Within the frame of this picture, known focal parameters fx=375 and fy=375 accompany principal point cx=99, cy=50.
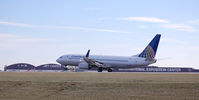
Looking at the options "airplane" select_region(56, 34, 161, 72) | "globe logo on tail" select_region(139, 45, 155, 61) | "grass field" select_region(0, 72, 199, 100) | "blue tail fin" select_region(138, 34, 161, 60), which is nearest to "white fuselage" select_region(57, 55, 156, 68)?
"airplane" select_region(56, 34, 161, 72)

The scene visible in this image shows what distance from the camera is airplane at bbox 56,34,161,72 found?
79.1 m

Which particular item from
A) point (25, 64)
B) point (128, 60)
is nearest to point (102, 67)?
point (128, 60)

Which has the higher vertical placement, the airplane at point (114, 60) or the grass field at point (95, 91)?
the airplane at point (114, 60)

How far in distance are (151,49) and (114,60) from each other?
8328 millimetres

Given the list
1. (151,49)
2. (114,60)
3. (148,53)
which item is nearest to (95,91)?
(114,60)

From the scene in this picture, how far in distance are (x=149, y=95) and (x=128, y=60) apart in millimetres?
56005

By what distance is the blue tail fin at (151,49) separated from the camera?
80125 mm

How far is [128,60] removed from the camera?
3152 inches

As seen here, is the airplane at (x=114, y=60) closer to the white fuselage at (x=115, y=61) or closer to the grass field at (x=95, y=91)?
the white fuselage at (x=115, y=61)

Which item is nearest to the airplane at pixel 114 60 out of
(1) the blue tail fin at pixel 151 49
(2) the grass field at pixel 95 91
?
(1) the blue tail fin at pixel 151 49

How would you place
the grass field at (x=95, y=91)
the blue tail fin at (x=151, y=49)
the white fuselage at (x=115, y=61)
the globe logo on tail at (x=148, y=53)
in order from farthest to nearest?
the blue tail fin at (x=151, y=49) → the globe logo on tail at (x=148, y=53) → the white fuselage at (x=115, y=61) → the grass field at (x=95, y=91)

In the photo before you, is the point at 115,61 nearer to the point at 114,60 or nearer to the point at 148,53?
the point at 114,60

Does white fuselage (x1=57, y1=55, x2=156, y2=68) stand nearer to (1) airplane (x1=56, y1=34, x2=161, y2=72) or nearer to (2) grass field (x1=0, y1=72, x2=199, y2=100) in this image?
(1) airplane (x1=56, y1=34, x2=161, y2=72)

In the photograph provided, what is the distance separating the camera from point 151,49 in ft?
265
